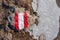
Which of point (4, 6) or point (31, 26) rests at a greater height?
point (4, 6)

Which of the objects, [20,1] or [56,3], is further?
[56,3]

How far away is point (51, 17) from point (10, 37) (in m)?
0.63

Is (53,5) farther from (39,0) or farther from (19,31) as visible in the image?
(19,31)

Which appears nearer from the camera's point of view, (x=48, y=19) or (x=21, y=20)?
(x=21, y=20)

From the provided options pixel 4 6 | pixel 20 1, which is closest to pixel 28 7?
pixel 20 1

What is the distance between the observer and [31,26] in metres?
2.97

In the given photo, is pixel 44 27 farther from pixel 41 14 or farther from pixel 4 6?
pixel 4 6

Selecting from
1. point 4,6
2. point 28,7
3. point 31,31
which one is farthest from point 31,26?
point 4,6

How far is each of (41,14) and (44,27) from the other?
0.17 metres

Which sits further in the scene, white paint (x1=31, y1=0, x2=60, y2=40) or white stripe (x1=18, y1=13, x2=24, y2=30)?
white paint (x1=31, y1=0, x2=60, y2=40)

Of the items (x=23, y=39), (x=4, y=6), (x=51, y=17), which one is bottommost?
(x=23, y=39)

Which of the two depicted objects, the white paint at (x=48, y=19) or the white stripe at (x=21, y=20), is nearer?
the white stripe at (x=21, y=20)

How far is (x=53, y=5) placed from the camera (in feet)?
10.0

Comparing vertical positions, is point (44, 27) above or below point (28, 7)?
below
